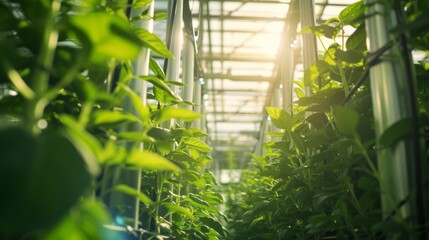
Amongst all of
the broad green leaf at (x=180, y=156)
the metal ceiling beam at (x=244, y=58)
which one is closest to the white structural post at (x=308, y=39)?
the broad green leaf at (x=180, y=156)

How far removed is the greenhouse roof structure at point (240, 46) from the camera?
502cm

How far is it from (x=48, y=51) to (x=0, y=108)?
213 mm

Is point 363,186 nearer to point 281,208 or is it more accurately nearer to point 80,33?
point 80,33

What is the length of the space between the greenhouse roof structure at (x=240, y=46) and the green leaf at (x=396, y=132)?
288 centimetres

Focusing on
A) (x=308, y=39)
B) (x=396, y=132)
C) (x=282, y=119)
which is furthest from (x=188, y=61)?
(x=396, y=132)

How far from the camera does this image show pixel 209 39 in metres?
5.92

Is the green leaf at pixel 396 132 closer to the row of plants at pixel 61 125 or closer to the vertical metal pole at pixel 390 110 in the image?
the vertical metal pole at pixel 390 110

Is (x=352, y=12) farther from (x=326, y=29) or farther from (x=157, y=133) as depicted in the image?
(x=157, y=133)

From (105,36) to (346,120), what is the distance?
568 mm

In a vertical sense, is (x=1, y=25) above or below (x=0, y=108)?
above

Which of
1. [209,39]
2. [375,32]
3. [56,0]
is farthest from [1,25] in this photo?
[209,39]

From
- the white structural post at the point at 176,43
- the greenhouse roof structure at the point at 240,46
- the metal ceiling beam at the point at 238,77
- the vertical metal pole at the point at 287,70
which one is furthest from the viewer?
the metal ceiling beam at the point at 238,77

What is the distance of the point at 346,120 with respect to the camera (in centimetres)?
77

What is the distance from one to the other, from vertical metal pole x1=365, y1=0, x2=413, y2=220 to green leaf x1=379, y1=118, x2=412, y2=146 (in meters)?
0.02
